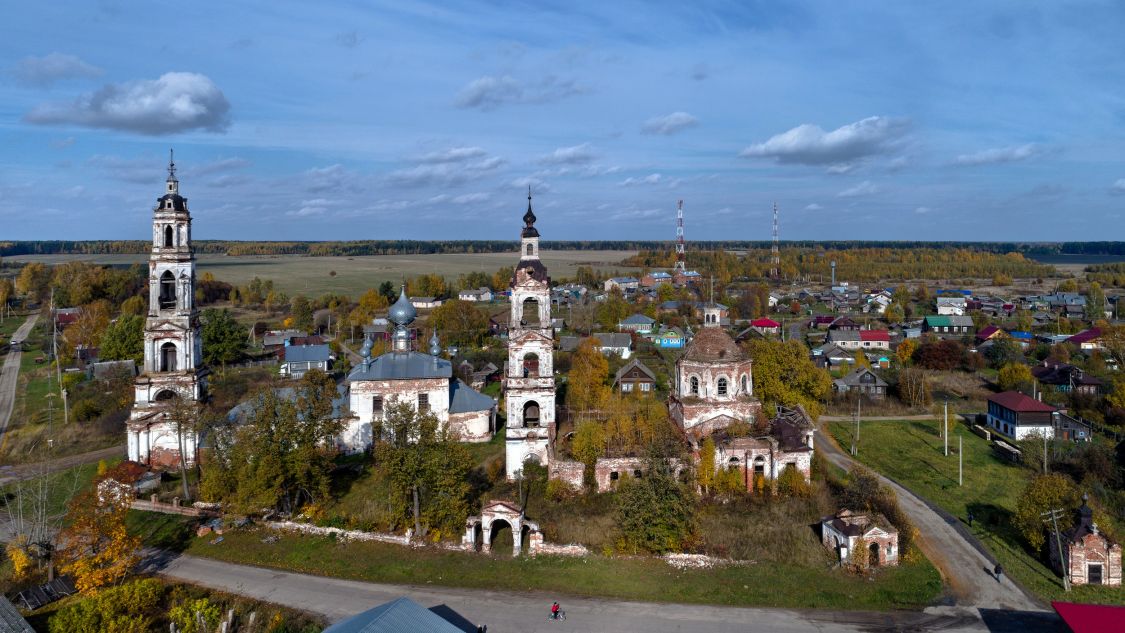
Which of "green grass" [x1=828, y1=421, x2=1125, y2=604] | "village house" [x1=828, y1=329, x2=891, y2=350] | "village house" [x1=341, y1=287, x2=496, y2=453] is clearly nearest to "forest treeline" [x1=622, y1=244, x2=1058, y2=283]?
"village house" [x1=828, y1=329, x2=891, y2=350]

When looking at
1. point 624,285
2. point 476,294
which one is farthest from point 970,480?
point 624,285

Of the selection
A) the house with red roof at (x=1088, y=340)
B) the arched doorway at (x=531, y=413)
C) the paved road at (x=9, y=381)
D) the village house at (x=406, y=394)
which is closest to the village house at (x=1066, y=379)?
the house with red roof at (x=1088, y=340)

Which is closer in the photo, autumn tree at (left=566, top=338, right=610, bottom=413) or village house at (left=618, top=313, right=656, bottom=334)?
autumn tree at (left=566, top=338, right=610, bottom=413)

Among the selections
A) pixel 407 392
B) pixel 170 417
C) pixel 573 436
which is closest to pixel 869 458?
pixel 573 436

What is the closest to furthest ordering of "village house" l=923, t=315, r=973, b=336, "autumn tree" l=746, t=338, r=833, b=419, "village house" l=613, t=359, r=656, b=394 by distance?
"autumn tree" l=746, t=338, r=833, b=419 → "village house" l=613, t=359, r=656, b=394 → "village house" l=923, t=315, r=973, b=336

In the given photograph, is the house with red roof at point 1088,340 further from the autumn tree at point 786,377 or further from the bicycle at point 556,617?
the bicycle at point 556,617

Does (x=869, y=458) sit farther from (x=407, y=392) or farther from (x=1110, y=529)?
(x=407, y=392)

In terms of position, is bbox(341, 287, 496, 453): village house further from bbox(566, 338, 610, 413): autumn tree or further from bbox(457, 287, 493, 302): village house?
bbox(457, 287, 493, 302): village house
